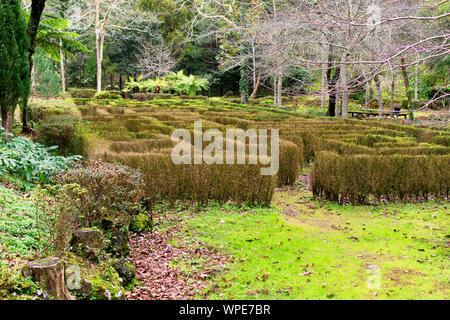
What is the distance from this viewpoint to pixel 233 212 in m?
6.17

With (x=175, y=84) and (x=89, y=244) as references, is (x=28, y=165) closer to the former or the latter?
(x=89, y=244)

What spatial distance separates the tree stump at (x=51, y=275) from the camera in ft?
9.46

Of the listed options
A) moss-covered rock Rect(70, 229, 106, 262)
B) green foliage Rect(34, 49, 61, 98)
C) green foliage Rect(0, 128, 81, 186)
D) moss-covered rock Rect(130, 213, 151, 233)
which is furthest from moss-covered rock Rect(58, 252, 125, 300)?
green foliage Rect(34, 49, 61, 98)

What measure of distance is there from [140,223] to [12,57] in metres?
4.51

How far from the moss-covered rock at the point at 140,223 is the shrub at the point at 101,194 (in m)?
0.17

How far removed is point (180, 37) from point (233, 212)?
110 feet

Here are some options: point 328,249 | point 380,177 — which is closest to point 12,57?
point 328,249

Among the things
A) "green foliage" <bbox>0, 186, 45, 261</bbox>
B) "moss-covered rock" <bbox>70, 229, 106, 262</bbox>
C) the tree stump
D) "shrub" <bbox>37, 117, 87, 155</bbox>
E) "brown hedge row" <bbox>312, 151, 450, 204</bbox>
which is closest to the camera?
the tree stump

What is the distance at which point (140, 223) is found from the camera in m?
5.06

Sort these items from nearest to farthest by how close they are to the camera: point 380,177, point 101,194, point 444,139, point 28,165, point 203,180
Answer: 1. point 101,194
2. point 28,165
3. point 203,180
4. point 380,177
5. point 444,139

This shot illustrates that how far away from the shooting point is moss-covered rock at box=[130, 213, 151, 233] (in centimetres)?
500

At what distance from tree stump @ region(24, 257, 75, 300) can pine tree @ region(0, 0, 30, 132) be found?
216 inches

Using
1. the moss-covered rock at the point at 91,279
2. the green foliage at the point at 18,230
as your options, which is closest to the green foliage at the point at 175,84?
the green foliage at the point at 18,230

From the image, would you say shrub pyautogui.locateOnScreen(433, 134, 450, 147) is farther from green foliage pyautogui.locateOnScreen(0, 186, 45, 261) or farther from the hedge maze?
green foliage pyautogui.locateOnScreen(0, 186, 45, 261)
